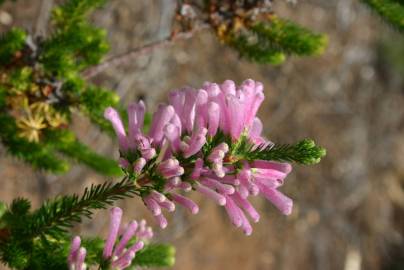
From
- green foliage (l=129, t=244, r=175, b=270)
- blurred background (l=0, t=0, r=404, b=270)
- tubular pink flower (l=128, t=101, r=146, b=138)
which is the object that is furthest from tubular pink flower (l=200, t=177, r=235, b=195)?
blurred background (l=0, t=0, r=404, b=270)

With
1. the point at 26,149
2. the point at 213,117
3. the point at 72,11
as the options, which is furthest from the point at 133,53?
the point at 213,117

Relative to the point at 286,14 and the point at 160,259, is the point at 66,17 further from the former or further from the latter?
the point at 286,14

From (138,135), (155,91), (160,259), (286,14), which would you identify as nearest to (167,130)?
(138,135)

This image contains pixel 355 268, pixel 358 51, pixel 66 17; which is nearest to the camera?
pixel 66 17

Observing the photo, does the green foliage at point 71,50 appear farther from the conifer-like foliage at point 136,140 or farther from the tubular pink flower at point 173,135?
the tubular pink flower at point 173,135

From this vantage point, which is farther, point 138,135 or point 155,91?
point 155,91

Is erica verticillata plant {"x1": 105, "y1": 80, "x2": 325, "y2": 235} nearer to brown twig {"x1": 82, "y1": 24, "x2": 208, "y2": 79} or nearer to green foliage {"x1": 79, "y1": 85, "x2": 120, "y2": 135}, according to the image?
green foliage {"x1": 79, "y1": 85, "x2": 120, "y2": 135}
